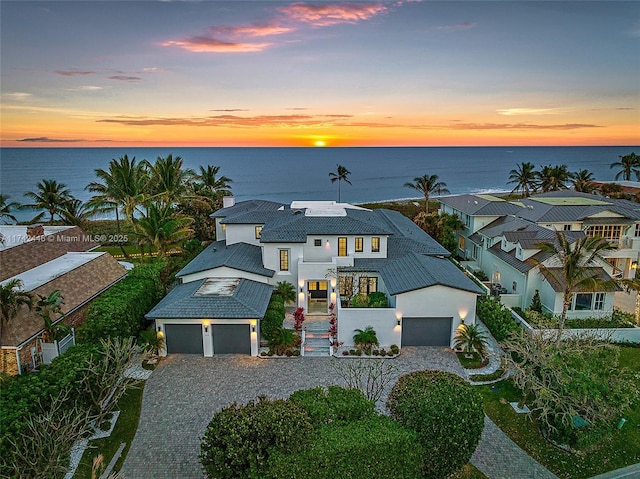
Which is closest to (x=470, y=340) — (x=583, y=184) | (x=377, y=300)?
(x=377, y=300)

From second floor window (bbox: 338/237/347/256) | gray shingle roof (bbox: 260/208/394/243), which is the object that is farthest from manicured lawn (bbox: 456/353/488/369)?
second floor window (bbox: 338/237/347/256)

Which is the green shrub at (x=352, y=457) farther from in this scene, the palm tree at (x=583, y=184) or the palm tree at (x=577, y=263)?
the palm tree at (x=583, y=184)

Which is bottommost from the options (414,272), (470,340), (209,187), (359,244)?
(470,340)

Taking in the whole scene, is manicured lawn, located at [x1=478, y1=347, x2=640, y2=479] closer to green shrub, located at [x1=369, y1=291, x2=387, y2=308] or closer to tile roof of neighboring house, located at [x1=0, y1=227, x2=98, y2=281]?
green shrub, located at [x1=369, y1=291, x2=387, y2=308]

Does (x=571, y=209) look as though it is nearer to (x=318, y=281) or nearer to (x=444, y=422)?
(x=318, y=281)

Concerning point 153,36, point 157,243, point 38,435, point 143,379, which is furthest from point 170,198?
point 38,435

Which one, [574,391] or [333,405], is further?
[574,391]
